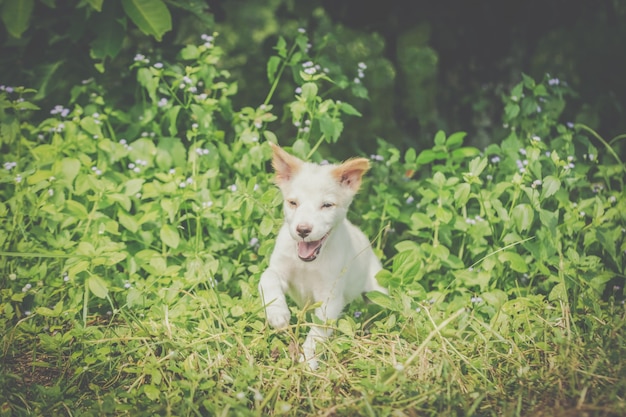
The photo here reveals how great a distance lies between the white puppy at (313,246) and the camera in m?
3.63

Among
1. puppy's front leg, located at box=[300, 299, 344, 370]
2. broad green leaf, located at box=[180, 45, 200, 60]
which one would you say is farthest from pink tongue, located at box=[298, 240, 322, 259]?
broad green leaf, located at box=[180, 45, 200, 60]

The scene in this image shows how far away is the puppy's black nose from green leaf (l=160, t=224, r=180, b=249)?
1.10 m

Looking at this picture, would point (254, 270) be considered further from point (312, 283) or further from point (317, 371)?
point (317, 371)

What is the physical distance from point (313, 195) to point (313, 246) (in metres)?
0.29

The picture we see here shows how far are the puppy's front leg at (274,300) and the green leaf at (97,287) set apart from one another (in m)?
0.89

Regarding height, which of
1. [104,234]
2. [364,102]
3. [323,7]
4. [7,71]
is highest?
[323,7]

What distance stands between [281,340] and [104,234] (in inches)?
59.6

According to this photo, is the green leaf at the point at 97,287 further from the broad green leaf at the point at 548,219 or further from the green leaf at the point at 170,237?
the broad green leaf at the point at 548,219

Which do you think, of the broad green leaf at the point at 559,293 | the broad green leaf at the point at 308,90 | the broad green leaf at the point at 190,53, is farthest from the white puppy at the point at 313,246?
the broad green leaf at the point at 190,53

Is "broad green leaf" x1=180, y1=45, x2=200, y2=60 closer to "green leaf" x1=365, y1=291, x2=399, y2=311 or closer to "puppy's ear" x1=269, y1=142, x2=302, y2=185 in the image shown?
"puppy's ear" x1=269, y1=142, x2=302, y2=185

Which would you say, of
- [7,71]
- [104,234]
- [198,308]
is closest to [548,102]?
[198,308]

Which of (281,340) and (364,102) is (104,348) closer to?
(281,340)

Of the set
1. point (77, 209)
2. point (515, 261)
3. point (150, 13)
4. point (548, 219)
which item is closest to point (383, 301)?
point (515, 261)

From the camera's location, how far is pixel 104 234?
4.47 meters
